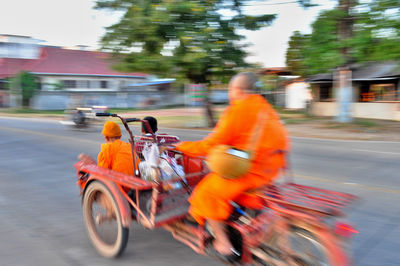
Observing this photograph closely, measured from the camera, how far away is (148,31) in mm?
15078

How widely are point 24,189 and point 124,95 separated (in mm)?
31271

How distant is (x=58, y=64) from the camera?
39.7 m

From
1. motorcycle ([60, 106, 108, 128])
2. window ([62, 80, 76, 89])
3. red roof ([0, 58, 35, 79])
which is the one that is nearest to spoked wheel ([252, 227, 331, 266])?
motorcycle ([60, 106, 108, 128])

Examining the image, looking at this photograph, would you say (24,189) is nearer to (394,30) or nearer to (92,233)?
(92,233)

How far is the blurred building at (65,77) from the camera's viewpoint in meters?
34.8

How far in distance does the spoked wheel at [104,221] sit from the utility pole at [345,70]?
49.2 ft

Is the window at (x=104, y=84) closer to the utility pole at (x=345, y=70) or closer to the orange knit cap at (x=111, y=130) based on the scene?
the utility pole at (x=345, y=70)

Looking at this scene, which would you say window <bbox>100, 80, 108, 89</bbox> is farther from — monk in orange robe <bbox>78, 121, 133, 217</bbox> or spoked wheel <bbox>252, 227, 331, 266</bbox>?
spoked wheel <bbox>252, 227, 331, 266</bbox>

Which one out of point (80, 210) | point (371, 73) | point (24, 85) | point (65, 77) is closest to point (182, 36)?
point (80, 210)

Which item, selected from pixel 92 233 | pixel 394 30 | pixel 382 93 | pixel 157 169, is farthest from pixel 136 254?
pixel 382 93

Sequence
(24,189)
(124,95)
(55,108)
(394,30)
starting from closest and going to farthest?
(24,189) < (394,30) < (55,108) < (124,95)

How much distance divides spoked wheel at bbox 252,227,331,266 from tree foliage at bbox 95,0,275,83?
1254 centimetres

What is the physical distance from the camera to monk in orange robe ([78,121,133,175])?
396 centimetres

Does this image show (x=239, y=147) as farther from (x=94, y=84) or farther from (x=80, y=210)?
(x=94, y=84)
